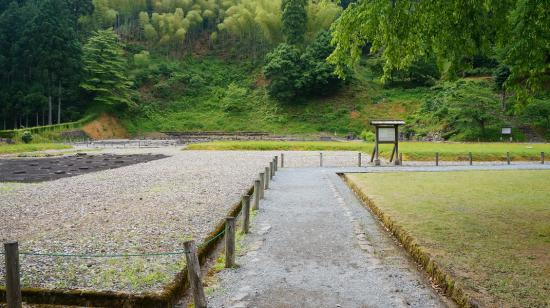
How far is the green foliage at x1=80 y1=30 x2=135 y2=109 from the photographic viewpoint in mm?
46406

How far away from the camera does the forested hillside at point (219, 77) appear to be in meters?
36.8

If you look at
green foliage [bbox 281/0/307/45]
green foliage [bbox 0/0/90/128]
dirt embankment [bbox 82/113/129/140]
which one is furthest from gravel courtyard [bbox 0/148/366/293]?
green foliage [bbox 281/0/307/45]

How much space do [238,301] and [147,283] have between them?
1.03m

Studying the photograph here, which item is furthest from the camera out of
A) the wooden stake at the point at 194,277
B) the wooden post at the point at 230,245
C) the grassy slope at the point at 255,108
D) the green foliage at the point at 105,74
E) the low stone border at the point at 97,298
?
the green foliage at the point at 105,74

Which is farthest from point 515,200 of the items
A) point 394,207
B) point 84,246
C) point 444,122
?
point 444,122

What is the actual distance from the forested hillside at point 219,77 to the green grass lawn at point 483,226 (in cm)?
1454

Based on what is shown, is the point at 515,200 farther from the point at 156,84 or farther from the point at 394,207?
the point at 156,84

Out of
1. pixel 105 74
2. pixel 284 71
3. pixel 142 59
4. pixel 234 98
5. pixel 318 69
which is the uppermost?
pixel 142 59

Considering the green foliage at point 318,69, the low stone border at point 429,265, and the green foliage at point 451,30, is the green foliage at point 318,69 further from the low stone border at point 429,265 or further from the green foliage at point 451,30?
the low stone border at point 429,265

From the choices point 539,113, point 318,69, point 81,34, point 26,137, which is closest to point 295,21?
point 318,69

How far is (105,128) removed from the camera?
46.3 meters

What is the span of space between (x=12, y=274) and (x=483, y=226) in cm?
627

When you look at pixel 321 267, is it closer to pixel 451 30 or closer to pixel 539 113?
pixel 451 30

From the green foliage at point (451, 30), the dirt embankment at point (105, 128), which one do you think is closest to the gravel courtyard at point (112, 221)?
the green foliage at point (451, 30)
